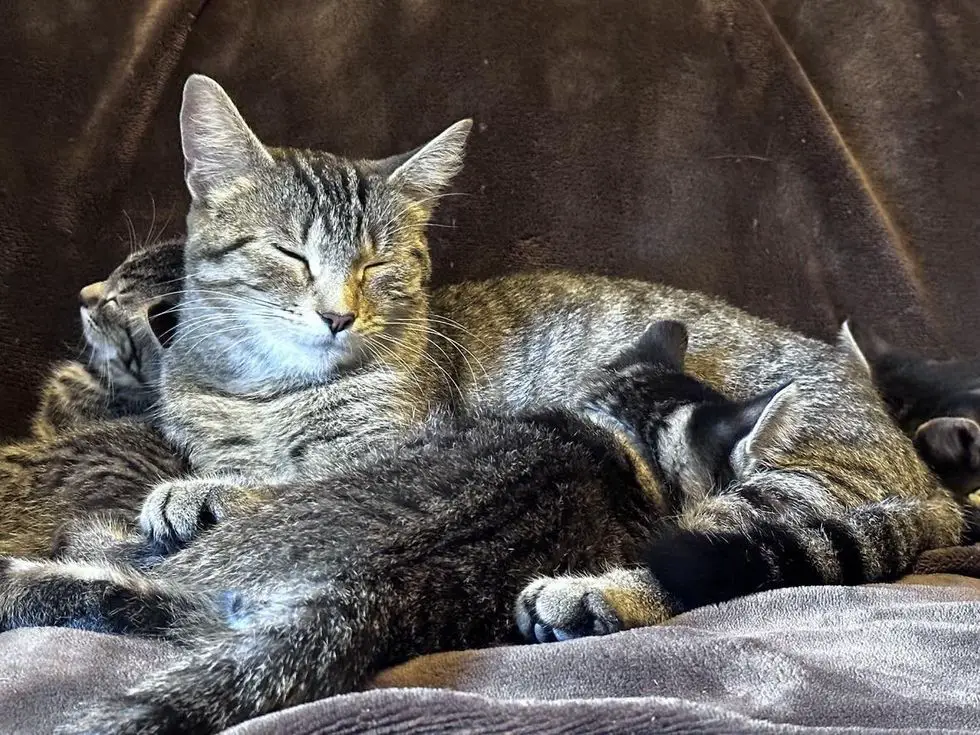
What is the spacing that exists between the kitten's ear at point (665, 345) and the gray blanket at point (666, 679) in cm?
50

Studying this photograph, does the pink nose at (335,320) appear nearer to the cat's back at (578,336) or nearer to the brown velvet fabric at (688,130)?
the cat's back at (578,336)

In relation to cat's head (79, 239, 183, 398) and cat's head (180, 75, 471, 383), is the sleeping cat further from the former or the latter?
cat's head (180, 75, 471, 383)

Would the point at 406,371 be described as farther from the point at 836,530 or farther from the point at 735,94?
the point at 735,94

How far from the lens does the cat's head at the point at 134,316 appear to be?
182 centimetres

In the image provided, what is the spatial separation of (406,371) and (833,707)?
40.4 inches

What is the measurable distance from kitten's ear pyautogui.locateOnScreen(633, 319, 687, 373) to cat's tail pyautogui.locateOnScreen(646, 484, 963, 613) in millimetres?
294

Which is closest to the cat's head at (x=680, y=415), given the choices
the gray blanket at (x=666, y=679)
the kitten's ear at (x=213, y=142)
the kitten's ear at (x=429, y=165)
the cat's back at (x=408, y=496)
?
the cat's back at (x=408, y=496)

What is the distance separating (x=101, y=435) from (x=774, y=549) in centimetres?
119

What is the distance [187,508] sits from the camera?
4.61 feet

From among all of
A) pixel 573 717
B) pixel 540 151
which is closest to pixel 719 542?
pixel 573 717

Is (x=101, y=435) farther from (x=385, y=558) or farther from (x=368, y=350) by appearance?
(x=385, y=558)

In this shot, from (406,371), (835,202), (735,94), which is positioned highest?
(735,94)

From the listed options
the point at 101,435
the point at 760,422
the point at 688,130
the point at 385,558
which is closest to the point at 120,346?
the point at 101,435

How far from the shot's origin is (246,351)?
1725 millimetres
